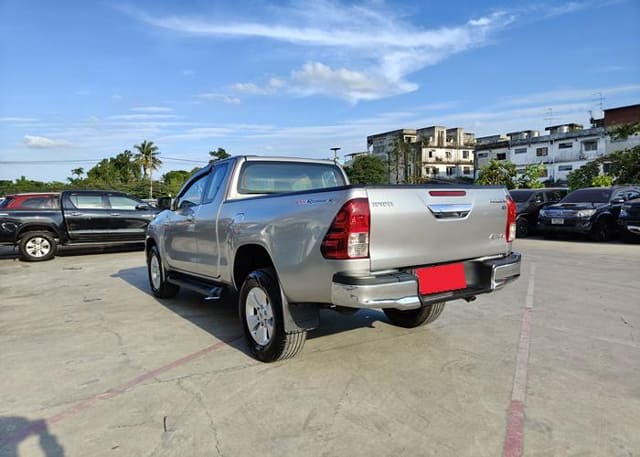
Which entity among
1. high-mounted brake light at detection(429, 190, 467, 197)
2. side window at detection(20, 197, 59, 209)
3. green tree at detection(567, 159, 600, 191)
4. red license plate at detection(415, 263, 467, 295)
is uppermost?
green tree at detection(567, 159, 600, 191)

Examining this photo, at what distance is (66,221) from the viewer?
11.2 m

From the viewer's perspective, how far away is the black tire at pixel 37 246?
10.9 m

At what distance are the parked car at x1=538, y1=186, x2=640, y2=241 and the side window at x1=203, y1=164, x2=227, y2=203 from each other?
1132 cm

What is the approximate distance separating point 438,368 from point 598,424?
1155mm

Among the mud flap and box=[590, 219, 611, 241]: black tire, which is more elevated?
the mud flap

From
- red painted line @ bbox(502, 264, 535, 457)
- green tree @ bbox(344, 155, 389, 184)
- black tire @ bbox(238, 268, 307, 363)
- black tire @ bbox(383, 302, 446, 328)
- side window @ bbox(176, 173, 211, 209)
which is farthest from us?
green tree @ bbox(344, 155, 389, 184)

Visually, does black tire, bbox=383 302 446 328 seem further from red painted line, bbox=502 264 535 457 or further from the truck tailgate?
the truck tailgate

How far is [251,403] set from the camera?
3.05m

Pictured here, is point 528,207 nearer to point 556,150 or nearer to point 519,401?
point 519,401

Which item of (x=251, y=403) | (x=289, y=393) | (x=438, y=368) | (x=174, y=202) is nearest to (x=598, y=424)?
(x=438, y=368)

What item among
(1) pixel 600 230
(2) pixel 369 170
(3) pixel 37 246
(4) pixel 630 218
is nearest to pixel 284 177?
(3) pixel 37 246

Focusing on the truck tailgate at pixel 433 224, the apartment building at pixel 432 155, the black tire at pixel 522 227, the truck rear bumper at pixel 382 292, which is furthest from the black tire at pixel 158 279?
the apartment building at pixel 432 155

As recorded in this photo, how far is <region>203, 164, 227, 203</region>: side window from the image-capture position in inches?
186

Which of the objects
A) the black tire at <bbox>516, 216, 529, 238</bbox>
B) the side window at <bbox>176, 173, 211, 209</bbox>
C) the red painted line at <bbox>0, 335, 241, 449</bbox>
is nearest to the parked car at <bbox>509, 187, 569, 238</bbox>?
the black tire at <bbox>516, 216, 529, 238</bbox>
